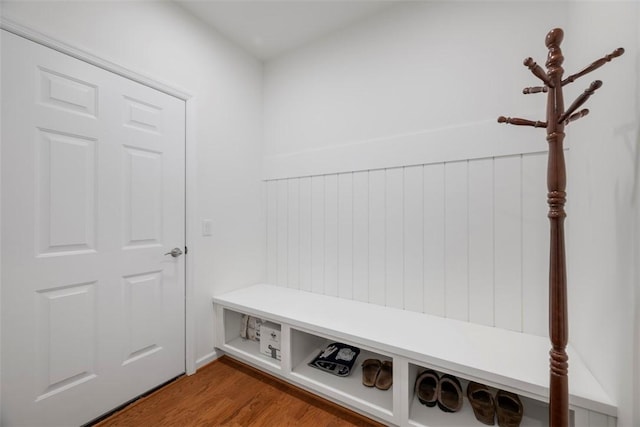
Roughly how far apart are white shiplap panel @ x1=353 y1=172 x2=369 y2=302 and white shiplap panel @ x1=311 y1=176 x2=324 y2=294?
29 cm

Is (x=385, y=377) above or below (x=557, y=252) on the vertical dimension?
below

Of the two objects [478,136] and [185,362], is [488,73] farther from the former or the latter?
[185,362]

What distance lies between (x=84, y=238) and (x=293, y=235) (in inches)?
53.2

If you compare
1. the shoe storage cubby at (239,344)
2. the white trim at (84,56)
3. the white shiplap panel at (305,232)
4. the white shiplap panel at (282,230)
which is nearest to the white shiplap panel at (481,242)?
the white shiplap panel at (305,232)

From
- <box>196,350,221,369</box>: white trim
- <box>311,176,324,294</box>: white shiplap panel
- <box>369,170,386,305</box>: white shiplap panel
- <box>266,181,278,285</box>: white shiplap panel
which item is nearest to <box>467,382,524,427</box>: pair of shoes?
<box>369,170,386,305</box>: white shiplap panel

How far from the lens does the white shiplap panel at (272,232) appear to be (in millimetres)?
2398

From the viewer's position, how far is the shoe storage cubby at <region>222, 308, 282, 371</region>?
1.82 metres

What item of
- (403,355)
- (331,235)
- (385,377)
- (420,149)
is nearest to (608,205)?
(420,149)

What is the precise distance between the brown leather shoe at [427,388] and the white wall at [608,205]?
0.67 metres

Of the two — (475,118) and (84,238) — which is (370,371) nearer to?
(475,118)

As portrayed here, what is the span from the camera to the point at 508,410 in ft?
4.08

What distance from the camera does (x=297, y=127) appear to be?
2.29m

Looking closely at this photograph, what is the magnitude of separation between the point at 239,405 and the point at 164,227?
120 centimetres

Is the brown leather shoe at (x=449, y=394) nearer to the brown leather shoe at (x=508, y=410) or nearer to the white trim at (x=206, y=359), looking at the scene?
the brown leather shoe at (x=508, y=410)
